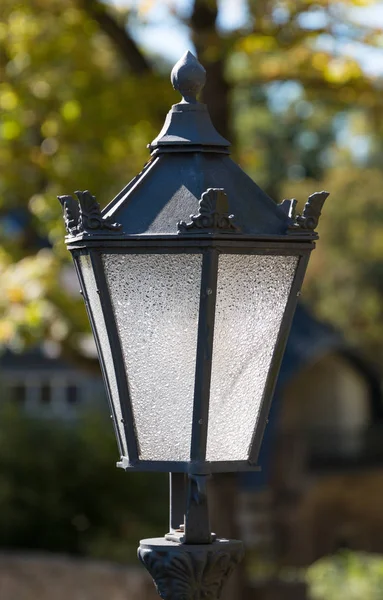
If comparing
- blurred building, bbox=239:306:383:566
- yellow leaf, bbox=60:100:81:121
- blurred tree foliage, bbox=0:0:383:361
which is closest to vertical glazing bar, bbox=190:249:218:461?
blurred tree foliage, bbox=0:0:383:361

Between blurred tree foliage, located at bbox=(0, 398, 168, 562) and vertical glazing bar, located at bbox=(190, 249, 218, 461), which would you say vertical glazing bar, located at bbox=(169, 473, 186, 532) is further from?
blurred tree foliage, located at bbox=(0, 398, 168, 562)

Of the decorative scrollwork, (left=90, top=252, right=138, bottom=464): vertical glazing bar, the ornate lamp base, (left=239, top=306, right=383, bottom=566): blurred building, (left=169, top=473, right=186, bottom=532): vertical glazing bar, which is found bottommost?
the ornate lamp base

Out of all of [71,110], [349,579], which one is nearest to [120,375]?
[71,110]

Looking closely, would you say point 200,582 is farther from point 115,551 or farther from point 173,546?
point 115,551

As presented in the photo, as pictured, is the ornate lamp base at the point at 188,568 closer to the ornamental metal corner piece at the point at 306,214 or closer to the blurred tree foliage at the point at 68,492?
the ornamental metal corner piece at the point at 306,214

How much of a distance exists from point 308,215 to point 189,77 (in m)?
0.53

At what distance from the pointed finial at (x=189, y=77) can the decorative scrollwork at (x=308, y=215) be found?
422 millimetres

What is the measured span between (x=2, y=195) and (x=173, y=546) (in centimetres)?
820

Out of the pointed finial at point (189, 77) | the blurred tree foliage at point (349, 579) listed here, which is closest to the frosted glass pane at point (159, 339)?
the pointed finial at point (189, 77)

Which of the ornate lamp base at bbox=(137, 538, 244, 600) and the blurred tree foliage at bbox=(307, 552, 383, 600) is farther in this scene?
the blurred tree foliage at bbox=(307, 552, 383, 600)

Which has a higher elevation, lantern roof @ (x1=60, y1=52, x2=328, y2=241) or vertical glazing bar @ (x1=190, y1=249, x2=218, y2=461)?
lantern roof @ (x1=60, y1=52, x2=328, y2=241)

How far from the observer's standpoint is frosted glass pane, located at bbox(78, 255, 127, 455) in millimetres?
3029

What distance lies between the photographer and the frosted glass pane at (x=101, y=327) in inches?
119

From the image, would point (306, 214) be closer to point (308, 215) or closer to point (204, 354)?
point (308, 215)
